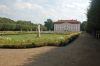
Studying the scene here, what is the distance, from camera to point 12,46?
755 inches

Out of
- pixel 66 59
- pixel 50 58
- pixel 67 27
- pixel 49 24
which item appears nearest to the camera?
Result: pixel 66 59

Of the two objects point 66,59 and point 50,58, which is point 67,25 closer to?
point 50,58

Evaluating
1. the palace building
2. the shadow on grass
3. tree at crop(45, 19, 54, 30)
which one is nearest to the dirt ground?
the shadow on grass

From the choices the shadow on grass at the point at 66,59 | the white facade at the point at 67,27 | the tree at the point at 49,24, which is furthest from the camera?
the tree at the point at 49,24

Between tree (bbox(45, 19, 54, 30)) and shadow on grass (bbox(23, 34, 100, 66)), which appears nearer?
shadow on grass (bbox(23, 34, 100, 66))

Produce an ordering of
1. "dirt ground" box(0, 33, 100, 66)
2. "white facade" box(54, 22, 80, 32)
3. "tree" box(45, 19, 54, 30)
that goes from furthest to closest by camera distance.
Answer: "tree" box(45, 19, 54, 30), "white facade" box(54, 22, 80, 32), "dirt ground" box(0, 33, 100, 66)

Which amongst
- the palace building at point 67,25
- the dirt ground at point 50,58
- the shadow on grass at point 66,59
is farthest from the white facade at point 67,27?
the shadow on grass at point 66,59

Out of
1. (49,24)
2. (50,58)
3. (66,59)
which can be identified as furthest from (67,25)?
(66,59)

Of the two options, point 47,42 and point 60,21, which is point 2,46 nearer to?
point 47,42

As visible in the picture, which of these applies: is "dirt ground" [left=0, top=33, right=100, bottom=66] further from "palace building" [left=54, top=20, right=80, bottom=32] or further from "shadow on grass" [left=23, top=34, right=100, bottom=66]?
"palace building" [left=54, top=20, right=80, bottom=32]

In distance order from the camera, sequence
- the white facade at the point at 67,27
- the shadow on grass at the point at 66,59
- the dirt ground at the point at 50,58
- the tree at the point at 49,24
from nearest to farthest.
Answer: the shadow on grass at the point at 66,59 < the dirt ground at the point at 50,58 < the white facade at the point at 67,27 < the tree at the point at 49,24

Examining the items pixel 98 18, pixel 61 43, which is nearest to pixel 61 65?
pixel 98 18

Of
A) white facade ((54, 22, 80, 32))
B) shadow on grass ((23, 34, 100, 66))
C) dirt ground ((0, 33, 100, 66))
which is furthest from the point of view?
white facade ((54, 22, 80, 32))

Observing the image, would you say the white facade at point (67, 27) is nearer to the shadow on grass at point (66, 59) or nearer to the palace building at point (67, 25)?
the palace building at point (67, 25)
